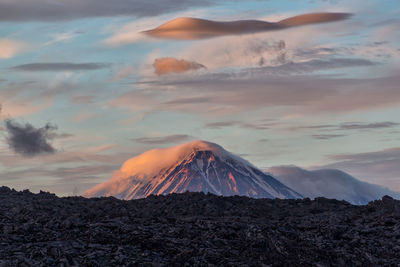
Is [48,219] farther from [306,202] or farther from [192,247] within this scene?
[306,202]

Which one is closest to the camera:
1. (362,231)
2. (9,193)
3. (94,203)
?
(362,231)

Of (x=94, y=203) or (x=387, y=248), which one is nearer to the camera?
(x=387, y=248)

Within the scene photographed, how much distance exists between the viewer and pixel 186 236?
31.9m

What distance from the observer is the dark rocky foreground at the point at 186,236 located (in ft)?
93.4

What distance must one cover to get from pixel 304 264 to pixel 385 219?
1098 cm

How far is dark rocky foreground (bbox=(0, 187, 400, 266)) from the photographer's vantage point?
28.5 meters

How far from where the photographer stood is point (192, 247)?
98.4 ft

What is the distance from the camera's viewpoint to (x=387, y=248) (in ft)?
112

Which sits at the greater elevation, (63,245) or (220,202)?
(63,245)

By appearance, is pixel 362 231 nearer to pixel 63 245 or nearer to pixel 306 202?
pixel 306 202

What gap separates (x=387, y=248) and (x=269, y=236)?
7332 mm

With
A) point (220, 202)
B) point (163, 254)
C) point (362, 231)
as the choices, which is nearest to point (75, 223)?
point (163, 254)

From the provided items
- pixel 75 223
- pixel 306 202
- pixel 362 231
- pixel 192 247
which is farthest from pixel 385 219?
pixel 75 223

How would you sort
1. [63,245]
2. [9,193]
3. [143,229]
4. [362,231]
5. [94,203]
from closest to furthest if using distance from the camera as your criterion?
1. [63,245]
2. [143,229]
3. [362,231]
4. [94,203]
5. [9,193]
